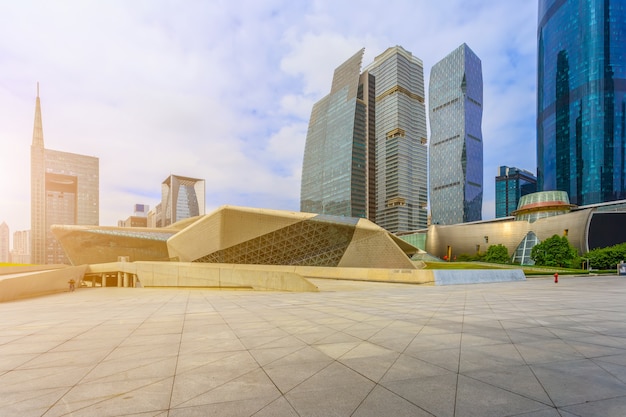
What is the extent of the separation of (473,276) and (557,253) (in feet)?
122

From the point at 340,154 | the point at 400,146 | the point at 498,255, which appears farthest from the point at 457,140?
the point at 498,255

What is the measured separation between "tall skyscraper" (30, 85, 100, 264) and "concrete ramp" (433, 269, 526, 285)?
538 feet

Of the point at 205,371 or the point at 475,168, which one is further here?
the point at 475,168

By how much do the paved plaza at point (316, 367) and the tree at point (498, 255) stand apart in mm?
62267

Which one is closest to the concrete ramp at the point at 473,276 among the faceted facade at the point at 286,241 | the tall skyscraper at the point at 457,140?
the faceted facade at the point at 286,241

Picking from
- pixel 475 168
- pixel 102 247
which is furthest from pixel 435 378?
pixel 475 168

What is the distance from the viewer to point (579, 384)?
3.87 m

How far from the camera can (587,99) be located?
103m

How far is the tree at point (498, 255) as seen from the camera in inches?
2457

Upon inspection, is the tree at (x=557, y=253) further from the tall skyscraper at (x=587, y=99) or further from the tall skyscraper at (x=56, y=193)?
the tall skyscraper at (x=56, y=193)

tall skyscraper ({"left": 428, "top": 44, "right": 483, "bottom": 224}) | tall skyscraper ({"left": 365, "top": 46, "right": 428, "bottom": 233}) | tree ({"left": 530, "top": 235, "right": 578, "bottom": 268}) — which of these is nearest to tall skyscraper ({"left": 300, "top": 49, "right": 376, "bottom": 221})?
tall skyscraper ({"left": 365, "top": 46, "right": 428, "bottom": 233})

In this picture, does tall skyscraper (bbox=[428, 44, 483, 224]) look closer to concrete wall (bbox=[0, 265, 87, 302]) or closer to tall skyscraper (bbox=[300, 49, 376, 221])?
tall skyscraper (bbox=[300, 49, 376, 221])

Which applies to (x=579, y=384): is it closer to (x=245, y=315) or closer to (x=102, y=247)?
(x=245, y=315)

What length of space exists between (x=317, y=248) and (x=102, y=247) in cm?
3814
